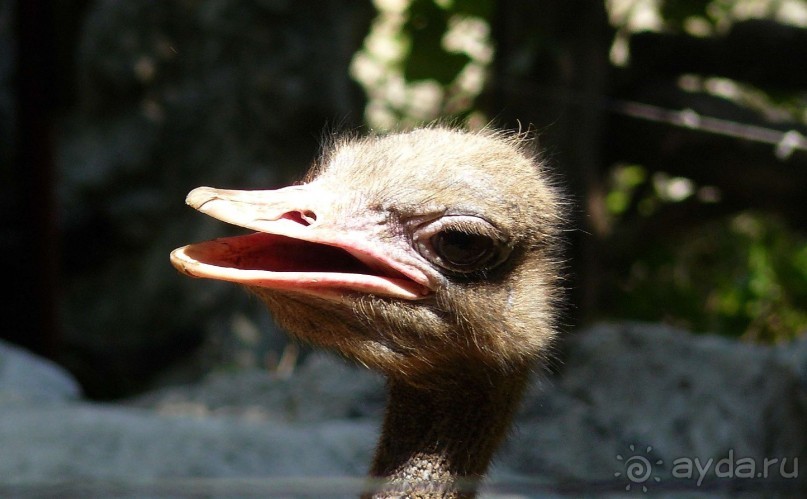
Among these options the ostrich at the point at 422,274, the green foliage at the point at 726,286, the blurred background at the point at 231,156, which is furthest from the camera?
the green foliage at the point at 726,286

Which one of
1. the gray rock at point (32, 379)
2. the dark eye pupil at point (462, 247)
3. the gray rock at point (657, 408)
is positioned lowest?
the gray rock at point (32, 379)

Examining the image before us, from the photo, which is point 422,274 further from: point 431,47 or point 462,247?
point 431,47

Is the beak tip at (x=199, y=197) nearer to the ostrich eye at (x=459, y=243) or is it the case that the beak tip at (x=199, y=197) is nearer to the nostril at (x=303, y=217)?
the nostril at (x=303, y=217)

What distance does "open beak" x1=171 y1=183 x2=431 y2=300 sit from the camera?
1.42m

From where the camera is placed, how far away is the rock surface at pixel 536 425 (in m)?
3.05

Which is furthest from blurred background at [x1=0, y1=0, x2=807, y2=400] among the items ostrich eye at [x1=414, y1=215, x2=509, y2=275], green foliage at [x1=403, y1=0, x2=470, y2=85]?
→ ostrich eye at [x1=414, y1=215, x2=509, y2=275]

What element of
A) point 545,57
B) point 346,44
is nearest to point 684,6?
point 545,57

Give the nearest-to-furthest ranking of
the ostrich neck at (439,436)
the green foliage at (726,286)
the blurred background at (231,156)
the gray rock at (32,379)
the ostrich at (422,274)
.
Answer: the ostrich at (422,274), the ostrich neck at (439,436), the gray rock at (32,379), the blurred background at (231,156), the green foliage at (726,286)

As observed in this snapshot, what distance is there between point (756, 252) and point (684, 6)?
1767 mm

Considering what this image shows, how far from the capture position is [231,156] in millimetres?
5102

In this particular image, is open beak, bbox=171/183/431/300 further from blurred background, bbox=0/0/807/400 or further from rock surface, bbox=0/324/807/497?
blurred background, bbox=0/0/807/400

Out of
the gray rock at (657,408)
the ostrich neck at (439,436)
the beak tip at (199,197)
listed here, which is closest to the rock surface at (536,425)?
the gray rock at (657,408)

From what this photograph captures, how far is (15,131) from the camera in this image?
4.99 metres

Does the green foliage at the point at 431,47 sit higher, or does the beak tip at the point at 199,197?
the green foliage at the point at 431,47
